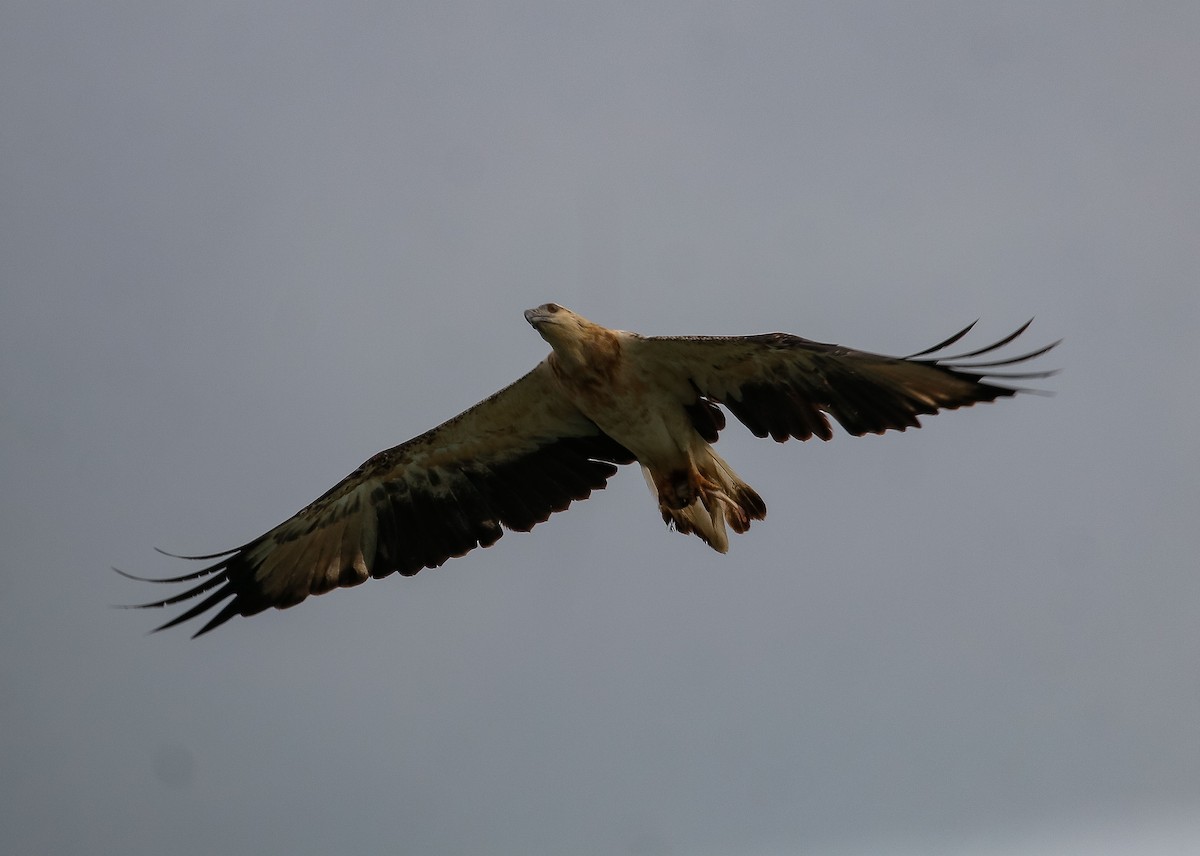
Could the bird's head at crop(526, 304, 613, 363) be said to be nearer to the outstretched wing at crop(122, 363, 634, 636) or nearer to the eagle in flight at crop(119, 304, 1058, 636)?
the eagle in flight at crop(119, 304, 1058, 636)

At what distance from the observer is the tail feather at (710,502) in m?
9.87

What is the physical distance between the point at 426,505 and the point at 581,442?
1314mm

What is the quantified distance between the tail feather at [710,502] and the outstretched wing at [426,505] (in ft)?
2.08

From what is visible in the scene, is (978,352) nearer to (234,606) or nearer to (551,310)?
(551,310)

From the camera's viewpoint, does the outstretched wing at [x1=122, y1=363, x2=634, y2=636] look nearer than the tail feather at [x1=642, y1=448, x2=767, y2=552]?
No

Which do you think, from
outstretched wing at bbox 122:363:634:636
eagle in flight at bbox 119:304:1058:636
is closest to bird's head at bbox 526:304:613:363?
eagle in flight at bbox 119:304:1058:636

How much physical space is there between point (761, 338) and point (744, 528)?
1.54 m

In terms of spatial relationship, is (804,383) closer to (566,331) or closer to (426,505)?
(566,331)

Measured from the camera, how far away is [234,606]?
34.1 ft

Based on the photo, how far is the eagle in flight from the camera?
29.6 feet

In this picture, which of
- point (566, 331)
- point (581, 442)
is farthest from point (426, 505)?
point (566, 331)

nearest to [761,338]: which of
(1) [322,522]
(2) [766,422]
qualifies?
(2) [766,422]

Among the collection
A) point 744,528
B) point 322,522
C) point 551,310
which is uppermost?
point 551,310

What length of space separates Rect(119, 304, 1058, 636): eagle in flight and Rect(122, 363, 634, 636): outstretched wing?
0.01 metres
